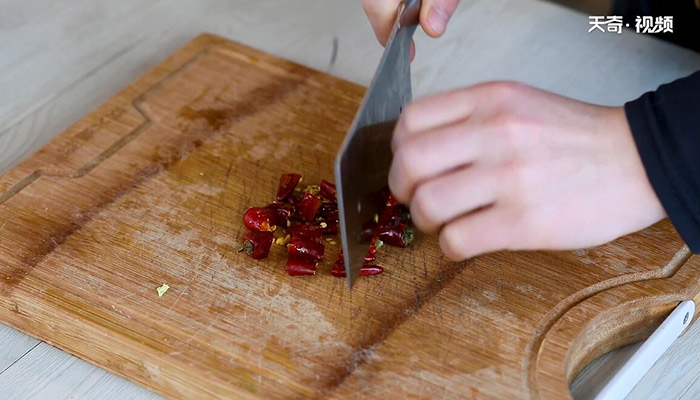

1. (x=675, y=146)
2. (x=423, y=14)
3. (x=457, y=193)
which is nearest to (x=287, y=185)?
(x=423, y=14)

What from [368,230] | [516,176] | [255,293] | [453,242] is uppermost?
[516,176]

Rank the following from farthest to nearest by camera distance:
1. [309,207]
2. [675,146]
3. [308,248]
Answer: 1. [309,207]
2. [308,248]
3. [675,146]

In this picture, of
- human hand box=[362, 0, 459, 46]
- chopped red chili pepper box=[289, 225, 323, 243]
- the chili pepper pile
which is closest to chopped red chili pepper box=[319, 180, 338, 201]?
the chili pepper pile

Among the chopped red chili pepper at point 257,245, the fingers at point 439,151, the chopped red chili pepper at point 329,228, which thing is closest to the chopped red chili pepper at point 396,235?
the chopped red chili pepper at point 329,228

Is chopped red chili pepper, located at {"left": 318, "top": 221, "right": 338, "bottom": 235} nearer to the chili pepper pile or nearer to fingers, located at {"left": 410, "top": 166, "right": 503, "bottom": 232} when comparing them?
the chili pepper pile

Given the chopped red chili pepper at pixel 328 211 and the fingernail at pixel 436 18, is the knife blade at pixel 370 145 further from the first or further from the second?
the chopped red chili pepper at pixel 328 211

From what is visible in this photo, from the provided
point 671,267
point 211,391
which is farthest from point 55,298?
point 671,267

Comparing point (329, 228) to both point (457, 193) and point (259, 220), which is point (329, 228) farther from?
point (457, 193)
